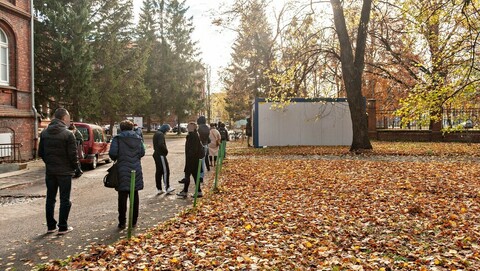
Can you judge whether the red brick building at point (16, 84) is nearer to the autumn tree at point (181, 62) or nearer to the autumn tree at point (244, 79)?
the autumn tree at point (244, 79)

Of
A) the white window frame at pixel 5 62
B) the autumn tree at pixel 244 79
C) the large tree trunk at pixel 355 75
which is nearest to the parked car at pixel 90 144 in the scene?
the white window frame at pixel 5 62

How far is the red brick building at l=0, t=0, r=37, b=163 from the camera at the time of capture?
16734 mm

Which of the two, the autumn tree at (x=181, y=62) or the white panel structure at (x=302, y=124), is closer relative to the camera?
the white panel structure at (x=302, y=124)

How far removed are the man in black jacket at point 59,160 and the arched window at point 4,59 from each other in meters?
13.0

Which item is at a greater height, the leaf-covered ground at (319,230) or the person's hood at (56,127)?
the person's hood at (56,127)

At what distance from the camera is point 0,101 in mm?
16719

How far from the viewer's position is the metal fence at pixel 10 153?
16219 mm

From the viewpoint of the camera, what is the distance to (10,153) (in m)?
16.7

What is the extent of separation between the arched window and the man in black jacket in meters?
13.0

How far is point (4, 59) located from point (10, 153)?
4.13 metres

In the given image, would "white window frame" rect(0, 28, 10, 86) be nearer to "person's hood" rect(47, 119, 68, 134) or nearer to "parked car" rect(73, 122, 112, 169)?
"parked car" rect(73, 122, 112, 169)

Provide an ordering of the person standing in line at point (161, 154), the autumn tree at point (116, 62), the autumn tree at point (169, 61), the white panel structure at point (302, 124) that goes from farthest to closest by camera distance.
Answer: the autumn tree at point (169, 61) < the autumn tree at point (116, 62) < the white panel structure at point (302, 124) < the person standing in line at point (161, 154)

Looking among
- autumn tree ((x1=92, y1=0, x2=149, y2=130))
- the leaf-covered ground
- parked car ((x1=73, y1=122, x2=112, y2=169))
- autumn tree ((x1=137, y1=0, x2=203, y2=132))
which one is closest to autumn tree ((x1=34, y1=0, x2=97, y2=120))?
autumn tree ((x1=92, y1=0, x2=149, y2=130))

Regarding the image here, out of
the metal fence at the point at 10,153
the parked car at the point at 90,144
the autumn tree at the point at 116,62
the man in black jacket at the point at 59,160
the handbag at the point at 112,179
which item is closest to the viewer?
the man in black jacket at the point at 59,160
